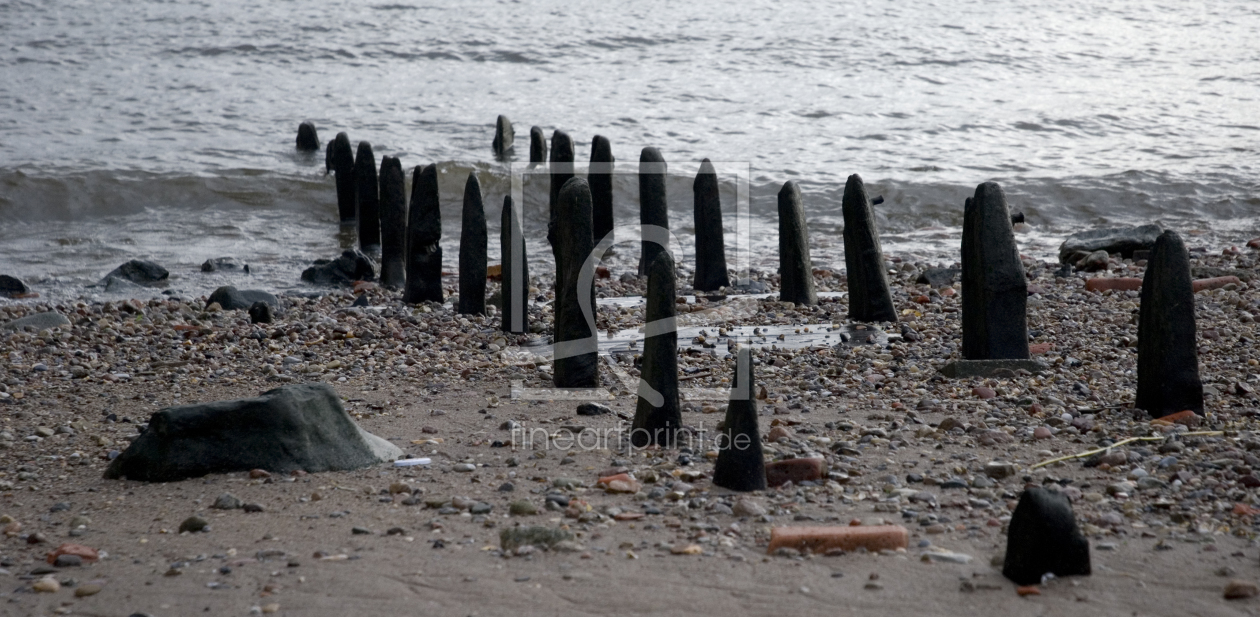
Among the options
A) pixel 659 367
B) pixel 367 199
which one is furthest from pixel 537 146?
pixel 659 367

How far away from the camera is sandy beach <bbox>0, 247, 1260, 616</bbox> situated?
11.6 feet

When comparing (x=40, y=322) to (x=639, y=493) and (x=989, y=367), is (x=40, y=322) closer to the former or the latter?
(x=639, y=493)

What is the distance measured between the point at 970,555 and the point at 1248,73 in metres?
34.5

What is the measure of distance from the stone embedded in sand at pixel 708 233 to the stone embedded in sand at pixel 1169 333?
5020 millimetres

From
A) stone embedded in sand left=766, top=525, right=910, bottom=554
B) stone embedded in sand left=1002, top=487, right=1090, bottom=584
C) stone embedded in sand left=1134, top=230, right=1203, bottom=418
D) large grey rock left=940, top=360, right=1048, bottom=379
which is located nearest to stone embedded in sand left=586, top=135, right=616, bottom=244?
large grey rock left=940, top=360, right=1048, bottom=379

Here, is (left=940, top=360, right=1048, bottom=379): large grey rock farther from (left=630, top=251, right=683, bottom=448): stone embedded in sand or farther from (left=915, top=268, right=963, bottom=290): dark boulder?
(left=915, top=268, right=963, bottom=290): dark boulder

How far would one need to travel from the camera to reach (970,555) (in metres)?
3.83

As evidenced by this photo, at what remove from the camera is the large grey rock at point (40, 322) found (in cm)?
913

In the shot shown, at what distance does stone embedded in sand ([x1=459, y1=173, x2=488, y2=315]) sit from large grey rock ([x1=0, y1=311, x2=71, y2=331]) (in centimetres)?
342

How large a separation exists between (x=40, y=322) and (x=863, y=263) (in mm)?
6910

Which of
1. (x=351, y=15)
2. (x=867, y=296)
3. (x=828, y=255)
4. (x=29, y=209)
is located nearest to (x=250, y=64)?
(x=351, y=15)

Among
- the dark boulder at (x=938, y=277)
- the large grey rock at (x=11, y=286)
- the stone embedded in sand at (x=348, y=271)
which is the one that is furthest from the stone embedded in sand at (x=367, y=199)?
the dark boulder at (x=938, y=277)

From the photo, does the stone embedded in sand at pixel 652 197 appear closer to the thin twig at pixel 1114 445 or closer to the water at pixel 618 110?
the water at pixel 618 110

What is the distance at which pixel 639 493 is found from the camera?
4.58 meters
